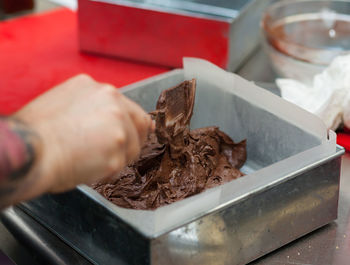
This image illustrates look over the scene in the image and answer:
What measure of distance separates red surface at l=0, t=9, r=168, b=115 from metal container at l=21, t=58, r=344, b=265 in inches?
29.4

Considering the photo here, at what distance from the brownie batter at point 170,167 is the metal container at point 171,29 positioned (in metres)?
0.78

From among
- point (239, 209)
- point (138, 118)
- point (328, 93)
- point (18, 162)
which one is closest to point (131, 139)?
point (138, 118)

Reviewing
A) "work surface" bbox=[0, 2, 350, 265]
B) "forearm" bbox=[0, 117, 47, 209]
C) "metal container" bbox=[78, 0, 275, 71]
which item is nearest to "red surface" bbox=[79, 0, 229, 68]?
"metal container" bbox=[78, 0, 275, 71]

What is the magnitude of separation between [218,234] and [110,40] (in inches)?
56.3

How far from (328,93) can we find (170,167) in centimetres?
60

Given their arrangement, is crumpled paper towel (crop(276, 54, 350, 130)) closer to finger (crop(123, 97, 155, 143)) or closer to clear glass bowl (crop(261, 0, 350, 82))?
clear glass bowl (crop(261, 0, 350, 82))

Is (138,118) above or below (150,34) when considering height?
above

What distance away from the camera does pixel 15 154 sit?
0.84 meters

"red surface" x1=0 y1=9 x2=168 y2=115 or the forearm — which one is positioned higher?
the forearm

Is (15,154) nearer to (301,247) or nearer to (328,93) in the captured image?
(301,247)

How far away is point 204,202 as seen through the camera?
3.84ft

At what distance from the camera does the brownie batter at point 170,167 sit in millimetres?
1393

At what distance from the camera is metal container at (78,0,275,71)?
2.23 m

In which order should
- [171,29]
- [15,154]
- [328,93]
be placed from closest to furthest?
[15,154] → [328,93] → [171,29]
